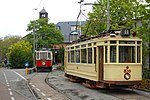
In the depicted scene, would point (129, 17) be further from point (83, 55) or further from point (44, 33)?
point (44, 33)

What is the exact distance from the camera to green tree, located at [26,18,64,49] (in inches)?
3211

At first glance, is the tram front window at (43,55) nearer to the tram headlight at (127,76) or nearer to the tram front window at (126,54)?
the tram front window at (126,54)

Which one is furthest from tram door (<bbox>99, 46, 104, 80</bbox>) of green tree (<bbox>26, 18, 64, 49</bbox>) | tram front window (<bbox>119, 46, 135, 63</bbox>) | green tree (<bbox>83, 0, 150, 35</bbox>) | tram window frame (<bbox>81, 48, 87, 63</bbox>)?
green tree (<bbox>26, 18, 64, 49</bbox>)

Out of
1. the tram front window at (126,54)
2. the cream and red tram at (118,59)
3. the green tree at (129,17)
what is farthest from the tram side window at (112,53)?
the green tree at (129,17)

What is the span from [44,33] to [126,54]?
214ft

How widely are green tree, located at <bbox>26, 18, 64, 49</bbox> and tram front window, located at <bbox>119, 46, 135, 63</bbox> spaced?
62826mm

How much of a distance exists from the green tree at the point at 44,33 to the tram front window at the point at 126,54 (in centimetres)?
6283

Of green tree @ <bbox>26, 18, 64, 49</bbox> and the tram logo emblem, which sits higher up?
green tree @ <bbox>26, 18, 64, 49</bbox>

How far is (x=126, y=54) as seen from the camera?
17984mm

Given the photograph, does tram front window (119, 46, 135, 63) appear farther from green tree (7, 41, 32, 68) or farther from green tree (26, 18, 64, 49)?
green tree (26, 18, 64, 49)

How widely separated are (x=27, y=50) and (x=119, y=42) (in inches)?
2256

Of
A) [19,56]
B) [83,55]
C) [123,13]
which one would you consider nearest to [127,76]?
[83,55]

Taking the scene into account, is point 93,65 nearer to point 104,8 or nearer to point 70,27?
point 104,8

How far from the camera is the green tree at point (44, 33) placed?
81.6 meters
